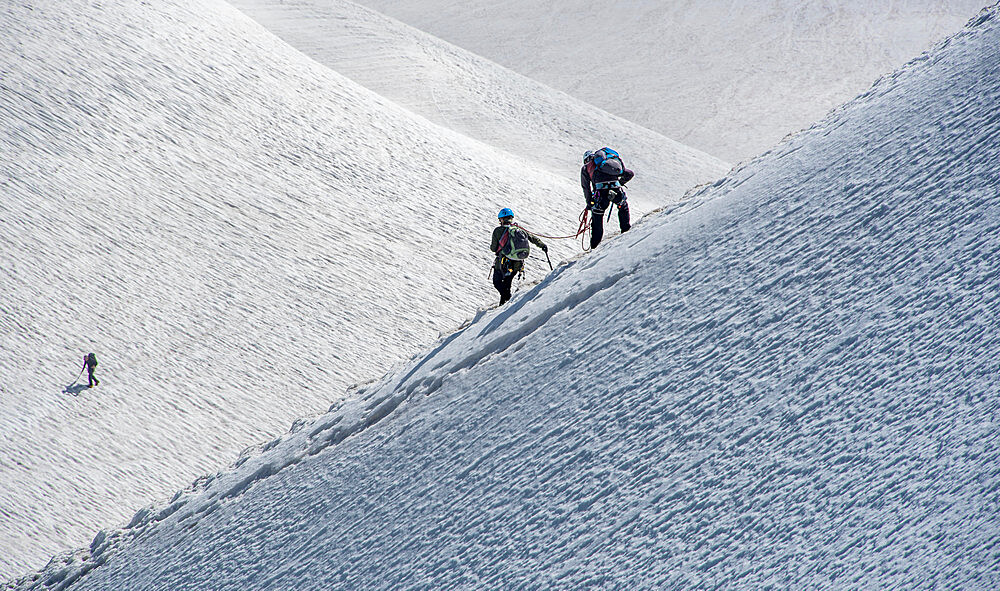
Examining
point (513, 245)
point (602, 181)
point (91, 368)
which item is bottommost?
point (513, 245)

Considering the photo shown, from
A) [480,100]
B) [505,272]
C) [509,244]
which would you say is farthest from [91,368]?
[480,100]

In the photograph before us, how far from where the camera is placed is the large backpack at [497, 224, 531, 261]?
1148 cm

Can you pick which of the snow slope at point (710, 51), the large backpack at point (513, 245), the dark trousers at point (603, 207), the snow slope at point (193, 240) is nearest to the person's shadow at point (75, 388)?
the snow slope at point (193, 240)

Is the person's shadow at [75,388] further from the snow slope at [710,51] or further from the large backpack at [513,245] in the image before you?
the snow slope at [710,51]

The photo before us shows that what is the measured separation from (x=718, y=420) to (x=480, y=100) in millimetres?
33836

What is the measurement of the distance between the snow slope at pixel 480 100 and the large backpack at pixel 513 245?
1830 cm

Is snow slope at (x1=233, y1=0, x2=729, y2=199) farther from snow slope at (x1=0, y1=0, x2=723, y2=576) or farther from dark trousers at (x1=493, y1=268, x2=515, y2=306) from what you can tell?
dark trousers at (x1=493, y1=268, x2=515, y2=306)

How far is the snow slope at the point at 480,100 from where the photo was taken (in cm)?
3444

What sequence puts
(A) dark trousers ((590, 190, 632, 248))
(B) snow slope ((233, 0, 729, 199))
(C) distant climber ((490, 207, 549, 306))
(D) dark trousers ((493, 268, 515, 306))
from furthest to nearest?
(B) snow slope ((233, 0, 729, 199)) → (A) dark trousers ((590, 190, 632, 248)) → (D) dark trousers ((493, 268, 515, 306)) → (C) distant climber ((490, 207, 549, 306))

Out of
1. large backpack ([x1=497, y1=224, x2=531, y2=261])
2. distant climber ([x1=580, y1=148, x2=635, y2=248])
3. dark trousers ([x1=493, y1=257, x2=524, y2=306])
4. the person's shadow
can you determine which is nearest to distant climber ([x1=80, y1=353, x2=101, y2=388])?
the person's shadow

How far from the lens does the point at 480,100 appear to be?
38.6 m

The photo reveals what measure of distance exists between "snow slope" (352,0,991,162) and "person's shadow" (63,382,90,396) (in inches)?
1270

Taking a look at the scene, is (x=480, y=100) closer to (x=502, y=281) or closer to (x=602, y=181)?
(x=602, y=181)

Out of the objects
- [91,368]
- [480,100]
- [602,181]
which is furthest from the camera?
[480,100]
